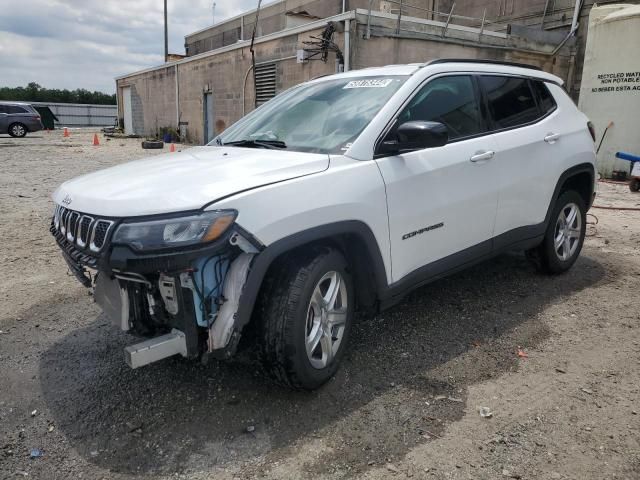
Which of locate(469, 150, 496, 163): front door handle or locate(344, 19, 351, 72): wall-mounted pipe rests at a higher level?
locate(344, 19, 351, 72): wall-mounted pipe

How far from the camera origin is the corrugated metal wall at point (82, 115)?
138 ft

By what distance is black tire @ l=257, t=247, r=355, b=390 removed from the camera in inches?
105

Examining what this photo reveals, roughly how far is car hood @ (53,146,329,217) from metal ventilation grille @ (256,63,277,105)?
13.8 meters

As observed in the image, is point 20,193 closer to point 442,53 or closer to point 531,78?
point 531,78

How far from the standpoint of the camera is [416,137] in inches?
120

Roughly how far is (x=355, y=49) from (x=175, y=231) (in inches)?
444

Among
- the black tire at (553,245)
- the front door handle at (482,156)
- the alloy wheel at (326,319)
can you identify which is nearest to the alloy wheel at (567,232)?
the black tire at (553,245)

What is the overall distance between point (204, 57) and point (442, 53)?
1096 centimetres

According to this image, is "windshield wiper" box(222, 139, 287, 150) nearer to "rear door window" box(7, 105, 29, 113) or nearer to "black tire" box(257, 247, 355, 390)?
"black tire" box(257, 247, 355, 390)

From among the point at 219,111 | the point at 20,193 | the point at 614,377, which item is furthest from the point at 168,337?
the point at 219,111

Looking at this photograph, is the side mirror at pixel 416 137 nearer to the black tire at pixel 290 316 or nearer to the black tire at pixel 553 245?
the black tire at pixel 290 316

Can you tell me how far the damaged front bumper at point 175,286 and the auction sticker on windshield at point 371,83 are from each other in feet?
5.41

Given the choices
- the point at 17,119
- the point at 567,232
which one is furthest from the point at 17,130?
the point at 567,232

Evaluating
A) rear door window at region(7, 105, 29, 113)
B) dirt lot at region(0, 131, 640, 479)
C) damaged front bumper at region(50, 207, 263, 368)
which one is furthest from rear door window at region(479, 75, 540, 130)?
rear door window at region(7, 105, 29, 113)
